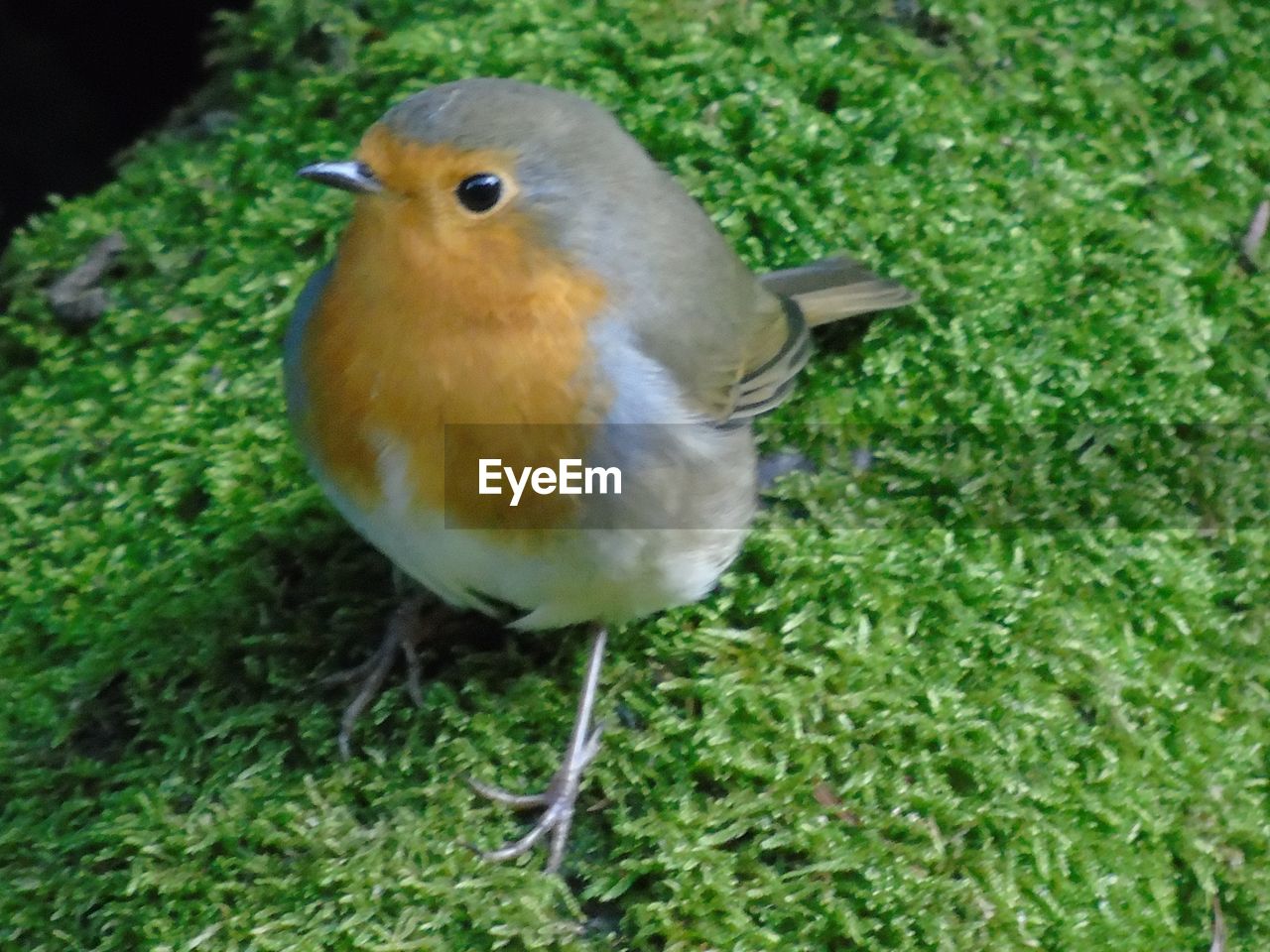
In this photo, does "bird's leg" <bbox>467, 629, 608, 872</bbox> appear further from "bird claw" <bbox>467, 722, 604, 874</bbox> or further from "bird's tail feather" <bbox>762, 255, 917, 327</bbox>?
"bird's tail feather" <bbox>762, 255, 917, 327</bbox>

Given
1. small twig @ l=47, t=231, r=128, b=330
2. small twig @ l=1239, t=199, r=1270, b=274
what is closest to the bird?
small twig @ l=47, t=231, r=128, b=330

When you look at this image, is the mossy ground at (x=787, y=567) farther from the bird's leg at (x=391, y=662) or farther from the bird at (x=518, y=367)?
the bird at (x=518, y=367)

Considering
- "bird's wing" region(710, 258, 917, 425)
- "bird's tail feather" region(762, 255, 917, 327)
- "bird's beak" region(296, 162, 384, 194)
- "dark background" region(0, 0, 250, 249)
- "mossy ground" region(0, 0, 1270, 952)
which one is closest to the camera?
"bird's beak" region(296, 162, 384, 194)

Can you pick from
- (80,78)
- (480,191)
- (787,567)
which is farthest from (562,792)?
(80,78)

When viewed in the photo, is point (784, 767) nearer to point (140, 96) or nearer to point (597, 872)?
point (597, 872)

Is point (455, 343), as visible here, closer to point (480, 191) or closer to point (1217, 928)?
point (480, 191)

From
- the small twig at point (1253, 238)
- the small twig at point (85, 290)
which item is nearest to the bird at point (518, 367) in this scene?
the small twig at point (85, 290)

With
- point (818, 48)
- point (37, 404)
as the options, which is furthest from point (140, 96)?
point (818, 48)
